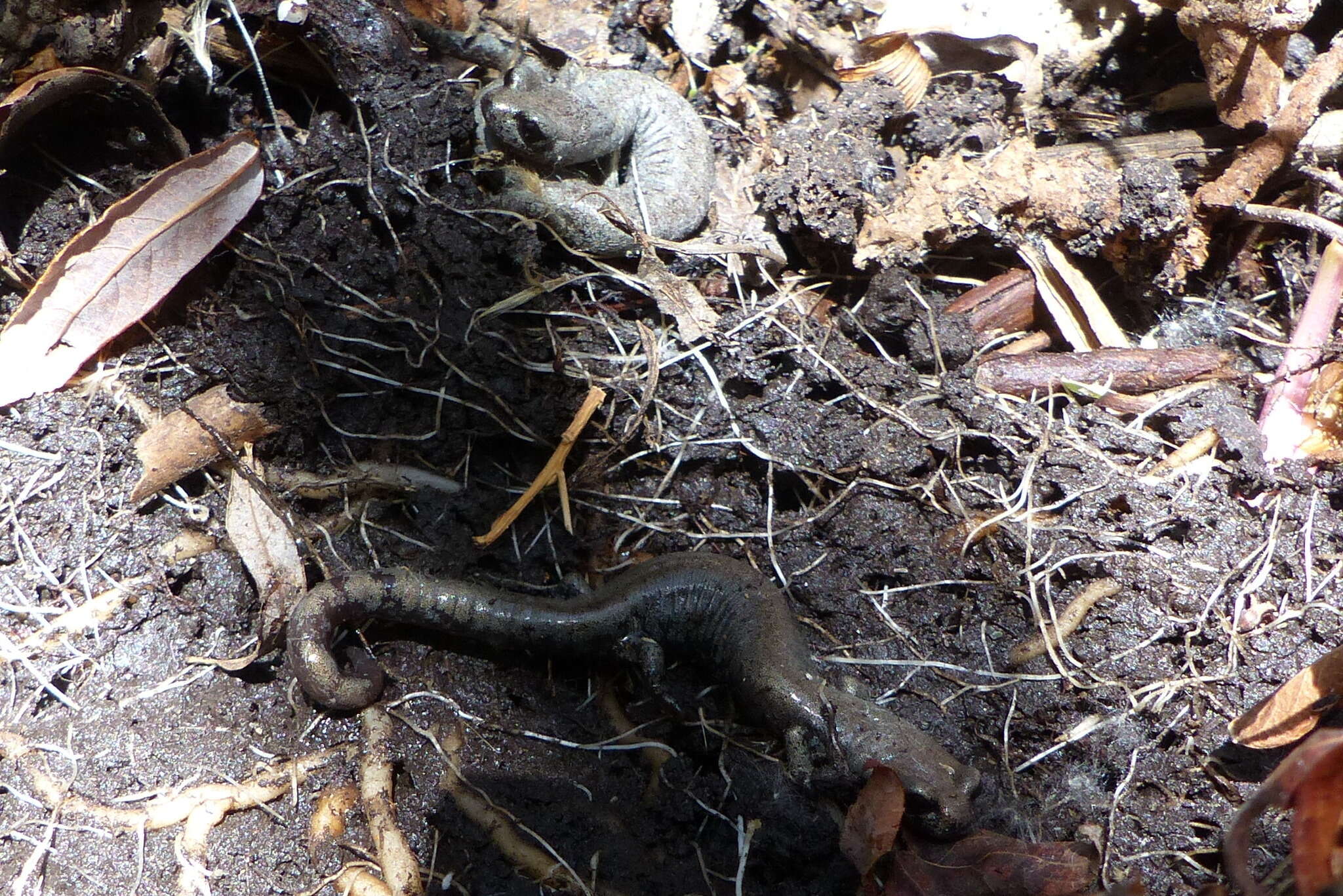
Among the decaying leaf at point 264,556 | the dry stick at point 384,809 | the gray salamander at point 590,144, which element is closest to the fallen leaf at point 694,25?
the gray salamander at point 590,144

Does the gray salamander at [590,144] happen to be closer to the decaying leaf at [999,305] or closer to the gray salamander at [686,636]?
the decaying leaf at [999,305]

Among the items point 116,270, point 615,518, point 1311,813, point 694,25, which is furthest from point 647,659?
point 694,25

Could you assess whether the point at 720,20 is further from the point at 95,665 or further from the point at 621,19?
the point at 95,665

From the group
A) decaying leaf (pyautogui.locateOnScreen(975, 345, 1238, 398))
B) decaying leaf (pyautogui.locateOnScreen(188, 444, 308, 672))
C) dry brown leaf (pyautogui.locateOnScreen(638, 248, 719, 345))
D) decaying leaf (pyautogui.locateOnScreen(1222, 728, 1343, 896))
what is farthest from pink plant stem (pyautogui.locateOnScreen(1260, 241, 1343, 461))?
decaying leaf (pyautogui.locateOnScreen(188, 444, 308, 672))

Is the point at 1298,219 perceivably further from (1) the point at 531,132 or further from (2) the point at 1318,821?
(1) the point at 531,132

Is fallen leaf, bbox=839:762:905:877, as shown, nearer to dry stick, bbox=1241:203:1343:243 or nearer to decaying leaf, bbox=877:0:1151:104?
dry stick, bbox=1241:203:1343:243

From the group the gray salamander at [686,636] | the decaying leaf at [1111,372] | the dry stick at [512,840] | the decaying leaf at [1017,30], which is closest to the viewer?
the dry stick at [512,840]
